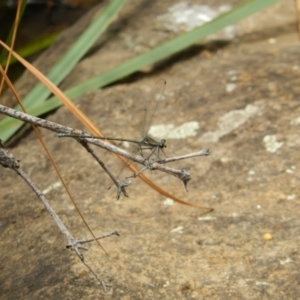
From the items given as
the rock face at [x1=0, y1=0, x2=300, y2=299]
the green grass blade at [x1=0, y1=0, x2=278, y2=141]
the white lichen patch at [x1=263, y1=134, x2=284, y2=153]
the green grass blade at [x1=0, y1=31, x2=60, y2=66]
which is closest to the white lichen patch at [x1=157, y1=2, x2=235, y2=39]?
the rock face at [x1=0, y1=0, x2=300, y2=299]

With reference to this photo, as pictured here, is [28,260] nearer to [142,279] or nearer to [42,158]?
[142,279]

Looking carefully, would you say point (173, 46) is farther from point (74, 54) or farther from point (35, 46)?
point (35, 46)

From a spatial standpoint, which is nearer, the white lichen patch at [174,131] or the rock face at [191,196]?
the rock face at [191,196]

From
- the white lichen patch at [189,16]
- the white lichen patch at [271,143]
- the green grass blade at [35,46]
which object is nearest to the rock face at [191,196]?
the white lichen patch at [271,143]

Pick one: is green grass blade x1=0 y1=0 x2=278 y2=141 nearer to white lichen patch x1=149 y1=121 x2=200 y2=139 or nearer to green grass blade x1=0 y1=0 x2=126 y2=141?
green grass blade x1=0 y1=0 x2=126 y2=141

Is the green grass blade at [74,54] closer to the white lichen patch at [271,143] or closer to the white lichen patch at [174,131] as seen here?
the white lichen patch at [174,131]

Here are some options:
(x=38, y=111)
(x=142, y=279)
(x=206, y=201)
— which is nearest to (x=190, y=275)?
(x=142, y=279)

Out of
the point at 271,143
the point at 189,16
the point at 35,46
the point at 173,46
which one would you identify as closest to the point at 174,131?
the point at 271,143

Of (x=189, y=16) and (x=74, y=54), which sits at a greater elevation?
(x=74, y=54)
